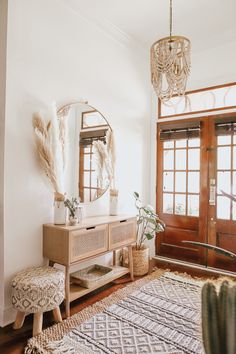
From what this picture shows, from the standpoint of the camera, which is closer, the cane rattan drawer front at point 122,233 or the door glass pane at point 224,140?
the cane rattan drawer front at point 122,233

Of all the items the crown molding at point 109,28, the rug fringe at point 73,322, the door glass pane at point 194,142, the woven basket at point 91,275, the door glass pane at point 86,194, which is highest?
the crown molding at point 109,28

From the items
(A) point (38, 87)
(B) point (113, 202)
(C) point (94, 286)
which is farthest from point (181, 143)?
(C) point (94, 286)

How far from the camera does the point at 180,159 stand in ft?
12.7

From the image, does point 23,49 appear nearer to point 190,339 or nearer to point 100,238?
point 100,238

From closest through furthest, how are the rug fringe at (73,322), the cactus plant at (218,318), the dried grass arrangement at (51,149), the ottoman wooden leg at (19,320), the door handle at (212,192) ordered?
the cactus plant at (218,318) → the rug fringe at (73,322) → the ottoman wooden leg at (19,320) → the dried grass arrangement at (51,149) → the door handle at (212,192)

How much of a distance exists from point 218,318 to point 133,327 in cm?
163

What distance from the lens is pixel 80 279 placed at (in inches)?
107

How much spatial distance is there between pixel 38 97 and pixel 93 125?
31.2 inches

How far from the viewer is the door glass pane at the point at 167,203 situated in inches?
155

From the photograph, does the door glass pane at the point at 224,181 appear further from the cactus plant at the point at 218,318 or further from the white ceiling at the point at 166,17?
the cactus plant at the point at 218,318

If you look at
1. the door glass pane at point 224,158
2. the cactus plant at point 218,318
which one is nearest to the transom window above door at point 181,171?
the door glass pane at point 224,158

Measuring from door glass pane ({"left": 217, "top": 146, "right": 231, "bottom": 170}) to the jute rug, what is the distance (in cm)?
163

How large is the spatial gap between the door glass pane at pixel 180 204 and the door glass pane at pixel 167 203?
3.3 inches

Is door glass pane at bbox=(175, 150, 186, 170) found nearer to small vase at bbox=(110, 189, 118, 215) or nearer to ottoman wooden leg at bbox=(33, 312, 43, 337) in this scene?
small vase at bbox=(110, 189, 118, 215)
